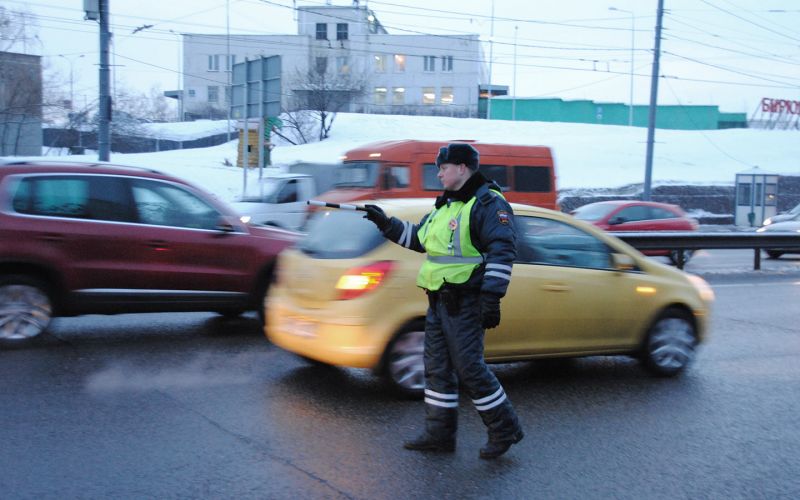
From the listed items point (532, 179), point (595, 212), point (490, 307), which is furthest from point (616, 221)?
point (490, 307)

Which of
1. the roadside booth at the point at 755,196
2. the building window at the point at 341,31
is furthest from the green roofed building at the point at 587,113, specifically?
the roadside booth at the point at 755,196

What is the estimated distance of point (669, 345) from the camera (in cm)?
723

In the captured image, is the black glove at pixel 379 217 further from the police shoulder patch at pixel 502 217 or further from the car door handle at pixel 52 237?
the car door handle at pixel 52 237

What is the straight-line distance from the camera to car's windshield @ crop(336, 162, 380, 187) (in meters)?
16.3

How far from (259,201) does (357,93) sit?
143 ft

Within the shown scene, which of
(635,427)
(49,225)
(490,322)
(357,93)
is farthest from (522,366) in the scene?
(357,93)

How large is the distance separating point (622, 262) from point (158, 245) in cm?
455

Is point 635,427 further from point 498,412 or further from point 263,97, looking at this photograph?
point 263,97

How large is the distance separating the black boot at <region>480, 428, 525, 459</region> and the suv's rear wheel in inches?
194

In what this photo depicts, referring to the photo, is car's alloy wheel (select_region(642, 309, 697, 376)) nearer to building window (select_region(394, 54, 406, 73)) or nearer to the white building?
the white building

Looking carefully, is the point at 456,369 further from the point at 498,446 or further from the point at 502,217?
the point at 502,217

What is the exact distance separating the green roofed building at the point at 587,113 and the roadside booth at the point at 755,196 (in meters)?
37.9

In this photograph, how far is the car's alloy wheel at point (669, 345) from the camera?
23.5ft

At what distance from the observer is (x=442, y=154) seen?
4.67 meters
